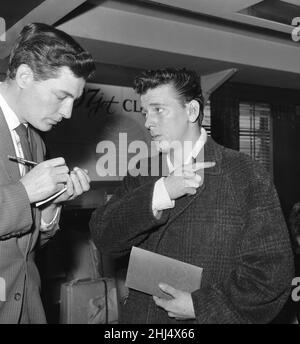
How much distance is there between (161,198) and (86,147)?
242 centimetres

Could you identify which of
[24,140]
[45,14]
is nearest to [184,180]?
[24,140]

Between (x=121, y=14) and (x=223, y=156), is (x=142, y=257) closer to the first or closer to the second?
(x=223, y=156)

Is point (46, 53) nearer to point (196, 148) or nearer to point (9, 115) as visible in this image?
point (9, 115)

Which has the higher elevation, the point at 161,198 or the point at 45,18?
the point at 45,18

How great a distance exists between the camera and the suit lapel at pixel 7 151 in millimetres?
1401

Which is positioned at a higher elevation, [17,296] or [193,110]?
[193,110]

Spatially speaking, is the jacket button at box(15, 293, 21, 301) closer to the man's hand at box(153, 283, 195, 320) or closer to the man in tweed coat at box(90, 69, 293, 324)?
the man in tweed coat at box(90, 69, 293, 324)

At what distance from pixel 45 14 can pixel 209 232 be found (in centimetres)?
188

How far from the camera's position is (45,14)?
2.68 m

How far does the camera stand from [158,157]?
1.84m

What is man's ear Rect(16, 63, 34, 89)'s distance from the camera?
4.77 feet
